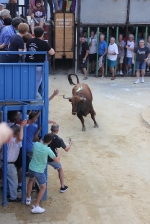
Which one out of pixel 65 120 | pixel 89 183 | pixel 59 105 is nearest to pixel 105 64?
pixel 59 105

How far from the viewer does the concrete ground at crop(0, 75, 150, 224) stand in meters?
7.23

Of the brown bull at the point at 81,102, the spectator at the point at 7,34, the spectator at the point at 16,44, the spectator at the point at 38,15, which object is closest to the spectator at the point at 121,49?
the spectator at the point at 38,15

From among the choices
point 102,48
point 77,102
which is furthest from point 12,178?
point 102,48

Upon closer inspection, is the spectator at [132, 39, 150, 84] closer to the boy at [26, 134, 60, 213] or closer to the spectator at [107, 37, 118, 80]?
the spectator at [107, 37, 118, 80]

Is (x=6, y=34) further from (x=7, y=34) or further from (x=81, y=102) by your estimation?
(x=81, y=102)

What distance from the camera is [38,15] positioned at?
57.2 ft

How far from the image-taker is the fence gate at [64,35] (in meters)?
18.0

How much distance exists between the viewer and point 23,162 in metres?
7.31

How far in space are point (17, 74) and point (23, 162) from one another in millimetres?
1566

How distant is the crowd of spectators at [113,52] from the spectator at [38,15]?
1907mm

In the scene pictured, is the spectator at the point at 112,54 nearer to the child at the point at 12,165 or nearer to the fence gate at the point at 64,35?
the fence gate at the point at 64,35

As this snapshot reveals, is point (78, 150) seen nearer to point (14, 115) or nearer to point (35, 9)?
point (14, 115)

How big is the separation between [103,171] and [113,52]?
31.6 feet

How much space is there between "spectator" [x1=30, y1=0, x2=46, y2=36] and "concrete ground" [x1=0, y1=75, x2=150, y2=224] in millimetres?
4044
